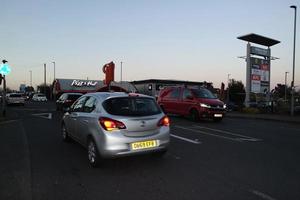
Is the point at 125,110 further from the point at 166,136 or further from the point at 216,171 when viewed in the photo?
the point at 216,171

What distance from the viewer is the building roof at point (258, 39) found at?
31297 mm

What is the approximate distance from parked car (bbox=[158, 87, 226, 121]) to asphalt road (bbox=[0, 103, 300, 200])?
7161 mm

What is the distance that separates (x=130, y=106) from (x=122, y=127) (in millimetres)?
616

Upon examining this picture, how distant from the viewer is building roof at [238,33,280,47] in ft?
103

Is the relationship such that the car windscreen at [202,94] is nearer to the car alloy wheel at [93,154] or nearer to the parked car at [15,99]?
the car alloy wheel at [93,154]

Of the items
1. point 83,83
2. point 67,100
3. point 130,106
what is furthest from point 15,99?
point 130,106

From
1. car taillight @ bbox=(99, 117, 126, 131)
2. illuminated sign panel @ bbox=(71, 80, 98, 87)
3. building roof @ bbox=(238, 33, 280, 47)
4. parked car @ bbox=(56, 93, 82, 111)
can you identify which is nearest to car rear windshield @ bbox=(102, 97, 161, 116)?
car taillight @ bbox=(99, 117, 126, 131)

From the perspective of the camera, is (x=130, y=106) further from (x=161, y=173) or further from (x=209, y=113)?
(x=209, y=113)

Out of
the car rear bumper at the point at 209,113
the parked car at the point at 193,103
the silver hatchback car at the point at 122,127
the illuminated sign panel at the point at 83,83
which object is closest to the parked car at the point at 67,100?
the parked car at the point at 193,103

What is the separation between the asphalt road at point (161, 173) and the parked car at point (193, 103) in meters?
7.16

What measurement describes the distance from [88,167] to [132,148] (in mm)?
1089

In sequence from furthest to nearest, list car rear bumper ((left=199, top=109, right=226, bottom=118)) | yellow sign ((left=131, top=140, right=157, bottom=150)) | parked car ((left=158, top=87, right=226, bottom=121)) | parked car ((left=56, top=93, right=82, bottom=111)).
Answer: parked car ((left=56, top=93, right=82, bottom=111))
parked car ((left=158, top=87, right=226, bottom=121))
car rear bumper ((left=199, top=109, right=226, bottom=118))
yellow sign ((left=131, top=140, right=157, bottom=150))

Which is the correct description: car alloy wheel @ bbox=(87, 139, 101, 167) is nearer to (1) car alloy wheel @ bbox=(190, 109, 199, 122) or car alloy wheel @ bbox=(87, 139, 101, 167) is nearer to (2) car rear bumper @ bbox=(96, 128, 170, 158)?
(2) car rear bumper @ bbox=(96, 128, 170, 158)

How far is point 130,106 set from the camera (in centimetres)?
746
